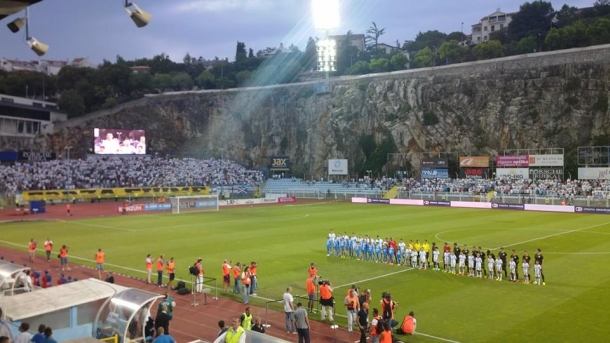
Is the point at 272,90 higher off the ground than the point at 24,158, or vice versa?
the point at 272,90

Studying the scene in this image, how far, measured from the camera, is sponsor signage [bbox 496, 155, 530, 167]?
74062 millimetres

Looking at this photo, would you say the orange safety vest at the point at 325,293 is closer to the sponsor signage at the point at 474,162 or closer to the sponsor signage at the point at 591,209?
the sponsor signage at the point at 591,209

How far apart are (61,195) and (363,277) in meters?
58.2

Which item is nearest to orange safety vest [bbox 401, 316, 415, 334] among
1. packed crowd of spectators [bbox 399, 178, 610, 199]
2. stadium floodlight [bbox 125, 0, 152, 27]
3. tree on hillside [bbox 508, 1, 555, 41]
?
stadium floodlight [bbox 125, 0, 152, 27]

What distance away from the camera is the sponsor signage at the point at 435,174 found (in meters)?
81.7

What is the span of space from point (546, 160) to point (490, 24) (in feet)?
307

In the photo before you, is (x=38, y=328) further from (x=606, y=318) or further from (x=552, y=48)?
(x=552, y=48)

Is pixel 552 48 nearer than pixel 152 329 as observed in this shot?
No

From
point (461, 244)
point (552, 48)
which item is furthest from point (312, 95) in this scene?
point (461, 244)

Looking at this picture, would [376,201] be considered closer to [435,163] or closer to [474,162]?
[435,163]

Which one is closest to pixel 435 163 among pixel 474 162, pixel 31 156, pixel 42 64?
pixel 474 162

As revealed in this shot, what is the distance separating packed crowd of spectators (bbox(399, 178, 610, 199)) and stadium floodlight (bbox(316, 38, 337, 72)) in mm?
28978

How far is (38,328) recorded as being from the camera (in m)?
12.0

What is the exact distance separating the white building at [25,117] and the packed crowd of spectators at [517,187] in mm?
68142
